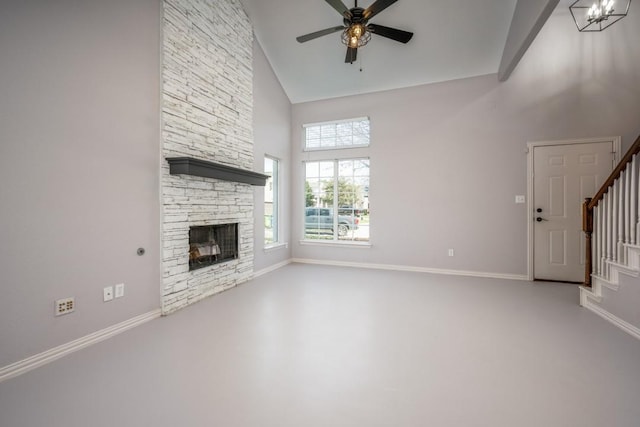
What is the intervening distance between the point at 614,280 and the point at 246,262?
443 centimetres

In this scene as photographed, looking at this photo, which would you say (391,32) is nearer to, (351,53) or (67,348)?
(351,53)

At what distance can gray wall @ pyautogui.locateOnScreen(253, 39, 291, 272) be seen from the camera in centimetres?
459

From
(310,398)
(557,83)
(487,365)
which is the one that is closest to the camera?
(310,398)

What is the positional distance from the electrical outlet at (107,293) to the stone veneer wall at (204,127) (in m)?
0.52

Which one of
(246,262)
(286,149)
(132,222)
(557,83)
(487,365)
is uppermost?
(557,83)

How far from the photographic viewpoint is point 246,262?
430 centimetres

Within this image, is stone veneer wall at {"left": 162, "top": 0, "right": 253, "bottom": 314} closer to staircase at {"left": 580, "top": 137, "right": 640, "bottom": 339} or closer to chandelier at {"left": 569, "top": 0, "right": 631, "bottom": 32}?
chandelier at {"left": 569, "top": 0, "right": 631, "bottom": 32}

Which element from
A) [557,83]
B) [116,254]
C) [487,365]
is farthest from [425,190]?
[116,254]

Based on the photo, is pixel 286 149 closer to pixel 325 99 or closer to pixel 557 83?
pixel 325 99

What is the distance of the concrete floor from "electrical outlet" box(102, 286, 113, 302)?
37 cm

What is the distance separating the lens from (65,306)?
7.20 feet

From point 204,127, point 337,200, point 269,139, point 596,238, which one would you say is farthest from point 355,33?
point 596,238

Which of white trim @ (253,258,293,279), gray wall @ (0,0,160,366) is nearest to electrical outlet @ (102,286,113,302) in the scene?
gray wall @ (0,0,160,366)

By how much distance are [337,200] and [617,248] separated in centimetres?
388
